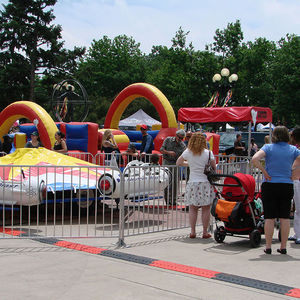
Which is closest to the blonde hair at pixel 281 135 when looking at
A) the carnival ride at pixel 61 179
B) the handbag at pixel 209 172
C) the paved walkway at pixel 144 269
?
the handbag at pixel 209 172

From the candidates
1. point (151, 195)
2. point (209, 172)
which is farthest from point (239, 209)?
point (151, 195)

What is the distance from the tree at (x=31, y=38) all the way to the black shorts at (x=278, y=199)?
3998cm

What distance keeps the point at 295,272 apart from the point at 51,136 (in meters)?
12.7

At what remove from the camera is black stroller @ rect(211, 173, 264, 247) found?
6660mm

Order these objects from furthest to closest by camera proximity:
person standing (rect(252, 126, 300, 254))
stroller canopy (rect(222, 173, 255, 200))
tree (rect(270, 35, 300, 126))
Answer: tree (rect(270, 35, 300, 126)) → stroller canopy (rect(222, 173, 255, 200)) → person standing (rect(252, 126, 300, 254))

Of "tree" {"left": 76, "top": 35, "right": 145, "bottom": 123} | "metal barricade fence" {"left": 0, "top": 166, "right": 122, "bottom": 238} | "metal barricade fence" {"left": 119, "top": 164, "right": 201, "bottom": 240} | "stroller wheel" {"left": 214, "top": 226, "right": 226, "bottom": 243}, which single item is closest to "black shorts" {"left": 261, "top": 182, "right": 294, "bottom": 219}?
"stroller wheel" {"left": 214, "top": 226, "right": 226, "bottom": 243}

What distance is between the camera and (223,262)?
5891 millimetres

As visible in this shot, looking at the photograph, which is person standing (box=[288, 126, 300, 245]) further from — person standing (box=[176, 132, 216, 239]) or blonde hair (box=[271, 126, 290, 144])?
person standing (box=[176, 132, 216, 239])

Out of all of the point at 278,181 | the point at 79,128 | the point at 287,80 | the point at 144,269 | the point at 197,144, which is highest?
the point at 287,80

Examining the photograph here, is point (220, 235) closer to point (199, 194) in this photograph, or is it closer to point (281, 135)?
point (199, 194)

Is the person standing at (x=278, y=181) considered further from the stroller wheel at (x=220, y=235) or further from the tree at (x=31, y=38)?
the tree at (x=31, y=38)

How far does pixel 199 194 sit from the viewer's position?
286 inches

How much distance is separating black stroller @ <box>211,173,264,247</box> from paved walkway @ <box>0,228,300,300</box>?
0.75 feet

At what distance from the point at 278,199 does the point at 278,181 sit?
0.26 meters
